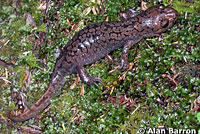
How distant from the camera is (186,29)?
168 inches

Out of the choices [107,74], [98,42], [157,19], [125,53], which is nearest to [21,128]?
[107,74]

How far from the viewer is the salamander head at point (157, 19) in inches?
175

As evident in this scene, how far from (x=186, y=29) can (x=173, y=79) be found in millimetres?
1094

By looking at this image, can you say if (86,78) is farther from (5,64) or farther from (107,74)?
(5,64)

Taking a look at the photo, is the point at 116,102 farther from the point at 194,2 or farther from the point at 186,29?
the point at 194,2

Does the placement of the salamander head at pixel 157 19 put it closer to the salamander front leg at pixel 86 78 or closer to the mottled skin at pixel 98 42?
the mottled skin at pixel 98 42

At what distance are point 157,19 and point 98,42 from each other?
1.45 meters

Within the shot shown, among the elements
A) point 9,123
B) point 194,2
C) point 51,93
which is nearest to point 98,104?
point 51,93

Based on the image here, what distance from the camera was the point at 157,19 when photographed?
4652 mm

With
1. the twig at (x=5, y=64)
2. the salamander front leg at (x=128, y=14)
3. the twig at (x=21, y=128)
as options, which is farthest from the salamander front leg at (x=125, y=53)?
the twig at (x=5, y=64)

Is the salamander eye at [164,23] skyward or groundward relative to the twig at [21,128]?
skyward

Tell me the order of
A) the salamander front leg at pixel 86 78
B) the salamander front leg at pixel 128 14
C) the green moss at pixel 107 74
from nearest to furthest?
the green moss at pixel 107 74 → the salamander front leg at pixel 86 78 → the salamander front leg at pixel 128 14

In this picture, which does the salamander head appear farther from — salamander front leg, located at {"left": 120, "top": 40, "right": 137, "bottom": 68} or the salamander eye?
salamander front leg, located at {"left": 120, "top": 40, "right": 137, "bottom": 68}

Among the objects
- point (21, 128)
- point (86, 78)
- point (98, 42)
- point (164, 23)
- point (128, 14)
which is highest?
point (128, 14)
